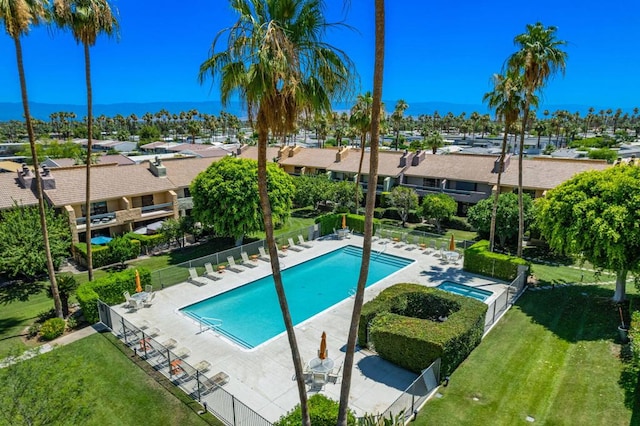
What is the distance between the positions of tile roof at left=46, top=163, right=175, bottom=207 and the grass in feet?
102

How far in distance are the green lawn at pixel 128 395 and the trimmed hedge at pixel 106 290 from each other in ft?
8.23

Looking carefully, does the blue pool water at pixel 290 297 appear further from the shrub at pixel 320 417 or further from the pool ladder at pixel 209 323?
the shrub at pixel 320 417

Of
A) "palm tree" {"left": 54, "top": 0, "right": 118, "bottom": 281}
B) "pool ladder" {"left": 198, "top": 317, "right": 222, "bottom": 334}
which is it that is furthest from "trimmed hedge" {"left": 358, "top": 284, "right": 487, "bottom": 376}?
"palm tree" {"left": 54, "top": 0, "right": 118, "bottom": 281}

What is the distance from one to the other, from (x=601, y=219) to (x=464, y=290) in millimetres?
8810

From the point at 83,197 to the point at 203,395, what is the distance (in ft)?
81.6

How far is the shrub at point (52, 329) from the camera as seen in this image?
62.2 ft

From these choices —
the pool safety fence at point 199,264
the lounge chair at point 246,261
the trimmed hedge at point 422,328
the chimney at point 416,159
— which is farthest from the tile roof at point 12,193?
the chimney at point 416,159

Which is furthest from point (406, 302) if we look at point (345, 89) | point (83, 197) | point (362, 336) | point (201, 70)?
point (83, 197)

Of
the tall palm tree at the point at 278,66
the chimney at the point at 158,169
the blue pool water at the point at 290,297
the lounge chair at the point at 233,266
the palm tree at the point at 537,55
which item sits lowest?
the blue pool water at the point at 290,297

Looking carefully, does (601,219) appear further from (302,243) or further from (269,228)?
(302,243)

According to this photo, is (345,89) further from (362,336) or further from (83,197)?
(83,197)

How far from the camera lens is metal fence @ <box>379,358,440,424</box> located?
13.0m

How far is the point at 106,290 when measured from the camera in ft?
71.4

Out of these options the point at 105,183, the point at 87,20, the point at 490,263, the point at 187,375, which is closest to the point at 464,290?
the point at 490,263
